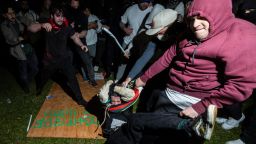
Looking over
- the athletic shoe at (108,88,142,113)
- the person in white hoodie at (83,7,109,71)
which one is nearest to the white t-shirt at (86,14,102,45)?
the person in white hoodie at (83,7,109,71)

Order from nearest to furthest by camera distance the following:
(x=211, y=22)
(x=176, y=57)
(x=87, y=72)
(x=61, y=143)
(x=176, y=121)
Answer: (x=211, y=22)
(x=176, y=121)
(x=176, y=57)
(x=61, y=143)
(x=87, y=72)

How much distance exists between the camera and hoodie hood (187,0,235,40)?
2613mm

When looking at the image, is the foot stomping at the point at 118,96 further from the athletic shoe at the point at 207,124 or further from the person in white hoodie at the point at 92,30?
the person in white hoodie at the point at 92,30

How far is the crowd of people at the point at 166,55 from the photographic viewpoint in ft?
8.60

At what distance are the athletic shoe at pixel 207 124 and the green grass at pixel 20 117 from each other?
2.55m

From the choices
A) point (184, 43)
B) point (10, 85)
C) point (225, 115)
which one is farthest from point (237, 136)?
point (10, 85)

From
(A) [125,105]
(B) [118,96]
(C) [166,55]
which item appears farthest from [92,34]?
(C) [166,55]

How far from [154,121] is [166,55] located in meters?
0.93

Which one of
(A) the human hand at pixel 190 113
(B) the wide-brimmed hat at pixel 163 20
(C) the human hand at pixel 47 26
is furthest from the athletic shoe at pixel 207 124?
(C) the human hand at pixel 47 26

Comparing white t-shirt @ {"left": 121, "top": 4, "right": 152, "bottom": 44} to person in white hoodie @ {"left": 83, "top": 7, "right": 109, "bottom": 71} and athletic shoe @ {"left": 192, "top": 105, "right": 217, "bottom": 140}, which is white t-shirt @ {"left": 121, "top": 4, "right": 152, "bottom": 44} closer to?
person in white hoodie @ {"left": 83, "top": 7, "right": 109, "bottom": 71}

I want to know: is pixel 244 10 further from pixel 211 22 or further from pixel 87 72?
pixel 87 72

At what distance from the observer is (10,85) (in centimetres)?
722

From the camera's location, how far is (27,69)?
7094 millimetres

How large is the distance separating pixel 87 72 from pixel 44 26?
199 centimetres
